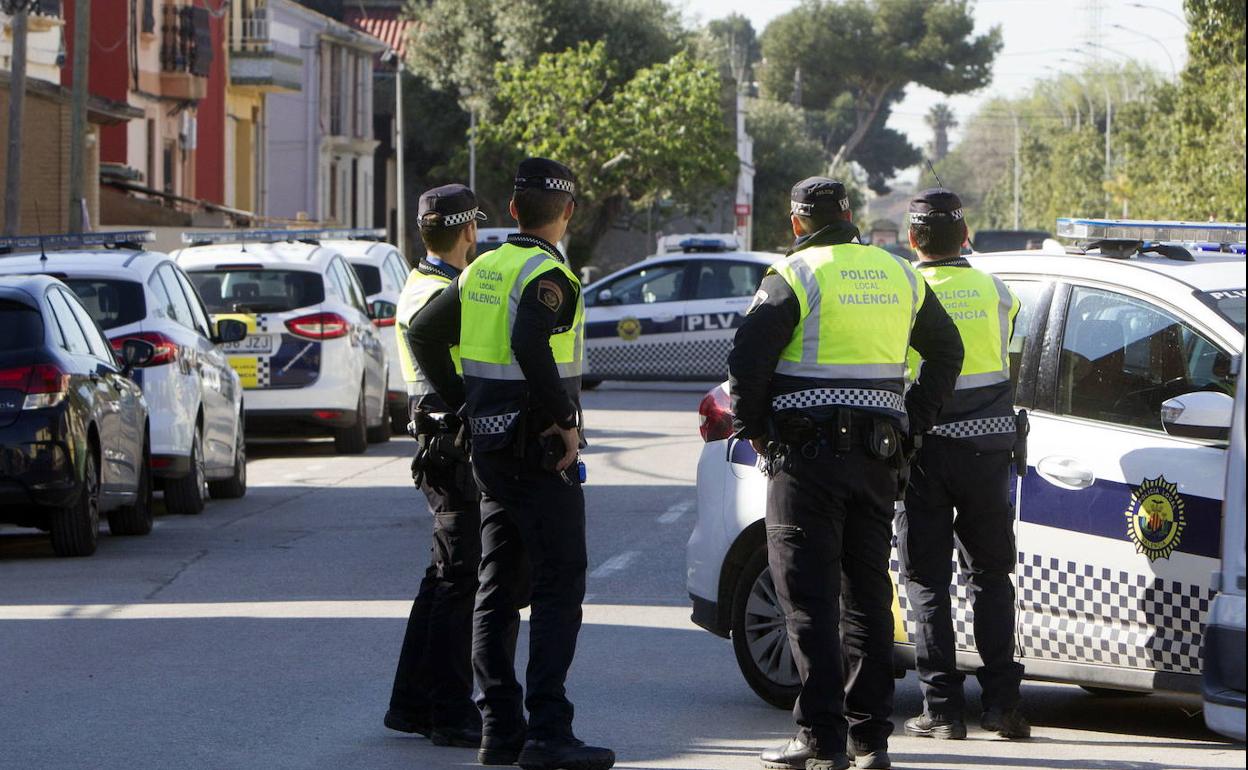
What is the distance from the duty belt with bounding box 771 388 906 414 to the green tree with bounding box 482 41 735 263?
157 ft

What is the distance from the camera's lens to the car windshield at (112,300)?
14367 millimetres

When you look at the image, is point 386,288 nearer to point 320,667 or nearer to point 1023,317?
point 320,667

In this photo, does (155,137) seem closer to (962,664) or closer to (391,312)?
(391,312)

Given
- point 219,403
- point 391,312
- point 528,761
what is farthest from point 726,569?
point 391,312

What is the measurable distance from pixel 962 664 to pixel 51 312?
20.9 feet

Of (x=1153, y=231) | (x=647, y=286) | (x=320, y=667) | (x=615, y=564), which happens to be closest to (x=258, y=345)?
(x=615, y=564)

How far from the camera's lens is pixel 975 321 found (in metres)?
7.21

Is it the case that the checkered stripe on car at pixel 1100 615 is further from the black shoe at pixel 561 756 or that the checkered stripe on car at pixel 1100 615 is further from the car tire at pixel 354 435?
the car tire at pixel 354 435

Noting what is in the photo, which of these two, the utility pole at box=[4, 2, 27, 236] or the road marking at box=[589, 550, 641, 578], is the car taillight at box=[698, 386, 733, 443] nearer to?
the road marking at box=[589, 550, 641, 578]

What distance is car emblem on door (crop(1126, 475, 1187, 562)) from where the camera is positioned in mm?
6891

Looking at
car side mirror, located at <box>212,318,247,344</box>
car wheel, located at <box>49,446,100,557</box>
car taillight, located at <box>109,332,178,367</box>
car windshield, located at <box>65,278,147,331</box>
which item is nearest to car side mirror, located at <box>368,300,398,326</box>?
car side mirror, located at <box>212,318,247,344</box>

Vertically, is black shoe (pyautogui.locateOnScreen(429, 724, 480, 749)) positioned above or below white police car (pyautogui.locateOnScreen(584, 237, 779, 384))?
below

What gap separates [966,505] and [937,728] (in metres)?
0.76

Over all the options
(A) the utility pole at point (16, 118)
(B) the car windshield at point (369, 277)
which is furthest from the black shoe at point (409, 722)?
(A) the utility pole at point (16, 118)
